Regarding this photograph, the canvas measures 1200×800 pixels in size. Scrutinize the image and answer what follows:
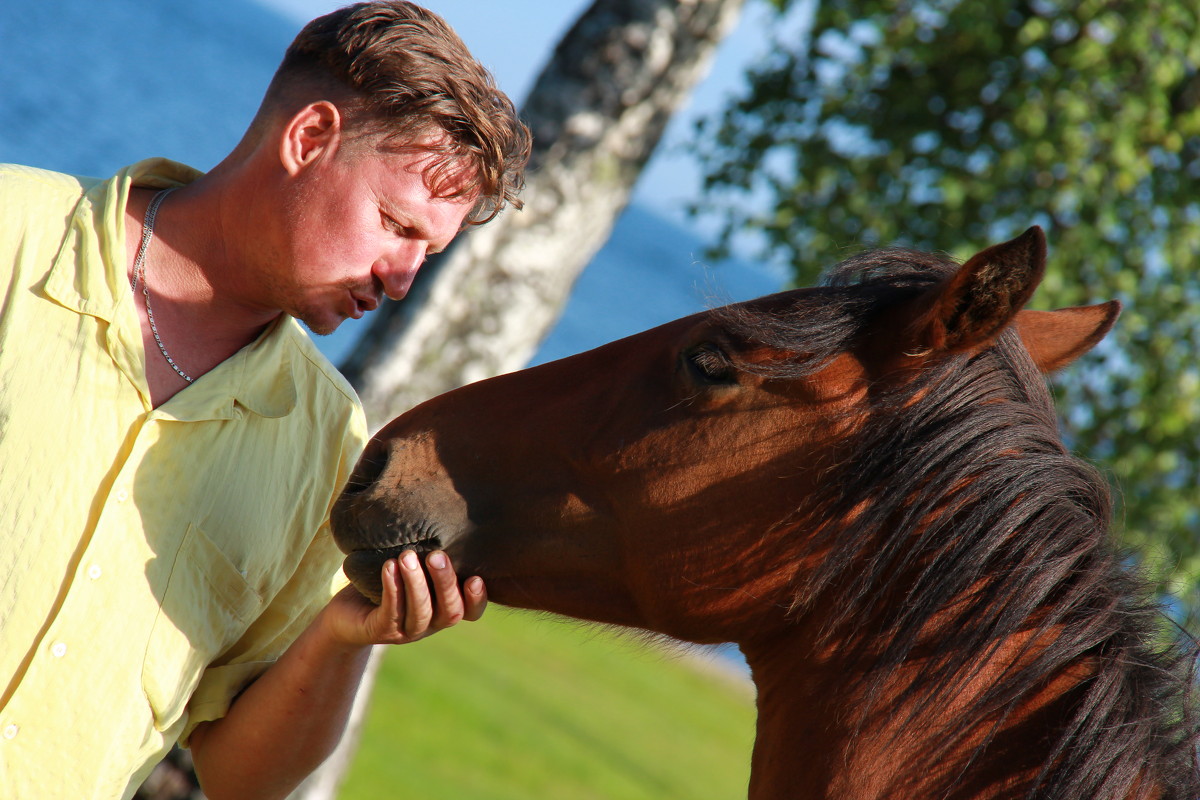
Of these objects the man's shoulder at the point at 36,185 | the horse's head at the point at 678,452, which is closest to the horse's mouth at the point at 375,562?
the horse's head at the point at 678,452

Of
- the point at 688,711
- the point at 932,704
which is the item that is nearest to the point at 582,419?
the point at 932,704

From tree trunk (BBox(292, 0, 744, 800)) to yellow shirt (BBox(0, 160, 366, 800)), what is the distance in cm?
180

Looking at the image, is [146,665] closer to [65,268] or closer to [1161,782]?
[65,268]

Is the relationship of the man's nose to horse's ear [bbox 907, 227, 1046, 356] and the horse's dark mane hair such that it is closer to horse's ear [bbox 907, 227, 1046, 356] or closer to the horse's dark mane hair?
the horse's dark mane hair

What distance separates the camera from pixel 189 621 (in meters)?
2.01

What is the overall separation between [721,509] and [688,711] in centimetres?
1175

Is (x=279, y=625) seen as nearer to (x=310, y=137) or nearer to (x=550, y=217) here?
(x=310, y=137)

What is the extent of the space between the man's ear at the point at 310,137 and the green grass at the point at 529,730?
5.20m

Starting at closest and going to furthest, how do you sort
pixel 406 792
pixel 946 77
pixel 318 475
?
pixel 318 475, pixel 946 77, pixel 406 792

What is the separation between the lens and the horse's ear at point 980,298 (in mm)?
1569

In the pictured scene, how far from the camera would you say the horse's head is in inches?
72.3

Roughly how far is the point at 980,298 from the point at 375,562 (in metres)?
1.21

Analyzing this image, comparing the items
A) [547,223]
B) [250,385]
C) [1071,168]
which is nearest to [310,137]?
[250,385]

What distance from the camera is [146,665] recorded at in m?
1.93
